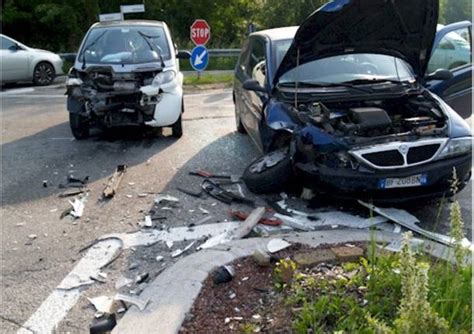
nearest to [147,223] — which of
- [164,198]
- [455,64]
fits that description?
[164,198]

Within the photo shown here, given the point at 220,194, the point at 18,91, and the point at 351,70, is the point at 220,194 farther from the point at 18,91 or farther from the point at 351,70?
the point at 18,91

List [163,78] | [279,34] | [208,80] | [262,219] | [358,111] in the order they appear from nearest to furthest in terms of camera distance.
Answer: [262,219] → [358,111] → [279,34] → [163,78] → [208,80]

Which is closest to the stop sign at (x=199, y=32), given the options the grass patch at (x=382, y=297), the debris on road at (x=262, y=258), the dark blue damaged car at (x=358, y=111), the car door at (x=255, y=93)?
the car door at (x=255, y=93)

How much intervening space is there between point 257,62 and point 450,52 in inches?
119

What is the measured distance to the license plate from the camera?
15.5ft

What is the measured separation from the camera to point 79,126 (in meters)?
8.38

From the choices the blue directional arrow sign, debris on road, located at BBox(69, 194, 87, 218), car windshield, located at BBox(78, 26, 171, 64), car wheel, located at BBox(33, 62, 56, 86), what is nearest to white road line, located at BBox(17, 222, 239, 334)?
debris on road, located at BBox(69, 194, 87, 218)

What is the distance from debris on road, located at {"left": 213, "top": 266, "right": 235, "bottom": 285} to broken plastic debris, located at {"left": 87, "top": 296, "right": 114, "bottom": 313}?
2.43ft

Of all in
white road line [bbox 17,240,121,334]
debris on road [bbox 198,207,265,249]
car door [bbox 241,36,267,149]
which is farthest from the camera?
car door [bbox 241,36,267,149]

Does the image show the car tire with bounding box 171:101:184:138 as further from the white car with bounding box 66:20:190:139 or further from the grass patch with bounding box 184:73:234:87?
the grass patch with bounding box 184:73:234:87

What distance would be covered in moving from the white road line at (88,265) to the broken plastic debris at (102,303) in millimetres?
147

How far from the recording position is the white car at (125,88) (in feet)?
25.7

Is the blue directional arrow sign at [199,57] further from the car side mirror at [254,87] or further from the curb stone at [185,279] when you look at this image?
the curb stone at [185,279]

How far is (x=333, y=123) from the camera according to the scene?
524 centimetres
